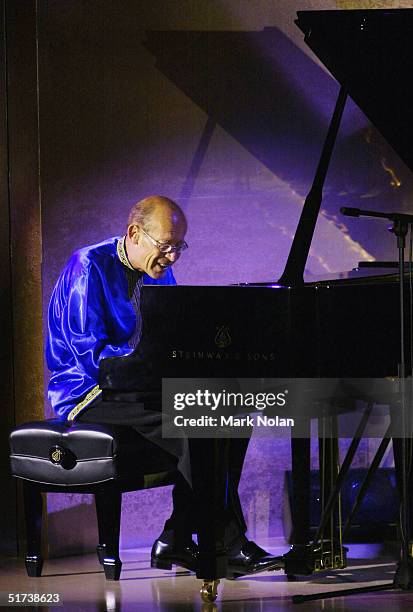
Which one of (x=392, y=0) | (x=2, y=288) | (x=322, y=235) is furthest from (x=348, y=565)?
(x=392, y=0)

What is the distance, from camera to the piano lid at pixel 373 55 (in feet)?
13.3

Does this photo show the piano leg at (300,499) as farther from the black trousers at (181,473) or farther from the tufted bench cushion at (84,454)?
the tufted bench cushion at (84,454)

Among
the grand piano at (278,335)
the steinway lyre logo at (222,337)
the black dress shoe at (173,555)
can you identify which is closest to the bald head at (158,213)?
the grand piano at (278,335)

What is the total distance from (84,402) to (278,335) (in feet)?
3.08

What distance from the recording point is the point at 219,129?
16.5 ft

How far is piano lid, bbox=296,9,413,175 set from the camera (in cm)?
405

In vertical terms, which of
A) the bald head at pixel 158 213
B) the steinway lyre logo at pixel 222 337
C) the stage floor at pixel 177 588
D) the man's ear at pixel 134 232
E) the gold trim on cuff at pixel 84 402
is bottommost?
the stage floor at pixel 177 588

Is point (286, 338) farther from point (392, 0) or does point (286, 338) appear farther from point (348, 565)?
point (392, 0)

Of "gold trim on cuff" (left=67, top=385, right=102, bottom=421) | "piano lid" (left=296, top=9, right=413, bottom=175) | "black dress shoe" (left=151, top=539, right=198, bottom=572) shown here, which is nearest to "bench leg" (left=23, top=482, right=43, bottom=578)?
"gold trim on cuff" (left=67, top=385, right=102, bottom=421)

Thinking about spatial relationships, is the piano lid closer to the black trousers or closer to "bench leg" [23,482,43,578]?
the black trousers

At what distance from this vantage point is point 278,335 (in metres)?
3.60

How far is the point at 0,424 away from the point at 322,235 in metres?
1.72

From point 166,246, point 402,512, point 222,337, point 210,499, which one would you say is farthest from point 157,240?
point 402,512

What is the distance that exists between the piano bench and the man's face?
639 millimetres
